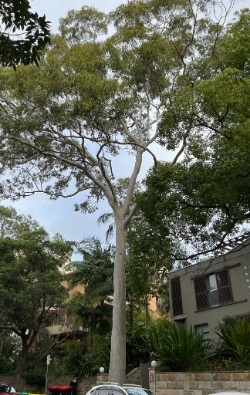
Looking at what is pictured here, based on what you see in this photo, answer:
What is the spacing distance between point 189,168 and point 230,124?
1715 millimetres

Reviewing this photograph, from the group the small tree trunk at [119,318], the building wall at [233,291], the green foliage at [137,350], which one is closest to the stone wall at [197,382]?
the small tree trunk at [119,318]

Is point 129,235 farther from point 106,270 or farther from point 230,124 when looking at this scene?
point 106,270

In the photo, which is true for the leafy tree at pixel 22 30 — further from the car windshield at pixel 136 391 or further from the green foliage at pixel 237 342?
the green foliage at pixel 237 342

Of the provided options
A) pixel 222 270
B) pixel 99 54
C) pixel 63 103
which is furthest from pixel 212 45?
pixel 222 270

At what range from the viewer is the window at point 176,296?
2444 cm

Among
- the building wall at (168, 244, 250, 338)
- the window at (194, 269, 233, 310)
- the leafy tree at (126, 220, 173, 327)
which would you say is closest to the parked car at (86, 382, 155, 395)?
the leafy tree at (126, 220, 173, 327)

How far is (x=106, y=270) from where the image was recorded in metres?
26.2

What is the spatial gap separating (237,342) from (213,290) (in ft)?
25.9

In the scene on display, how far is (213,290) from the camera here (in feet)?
74.5

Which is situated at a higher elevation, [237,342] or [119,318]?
[119,318]

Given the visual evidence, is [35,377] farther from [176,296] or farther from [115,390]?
[115,390]

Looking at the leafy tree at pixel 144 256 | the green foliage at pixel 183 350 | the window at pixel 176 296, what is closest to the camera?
the leafy tree at pixel 144 256

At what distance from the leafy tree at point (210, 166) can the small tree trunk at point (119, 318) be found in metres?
2.55

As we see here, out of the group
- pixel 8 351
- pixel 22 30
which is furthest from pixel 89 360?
pixel 22 30
